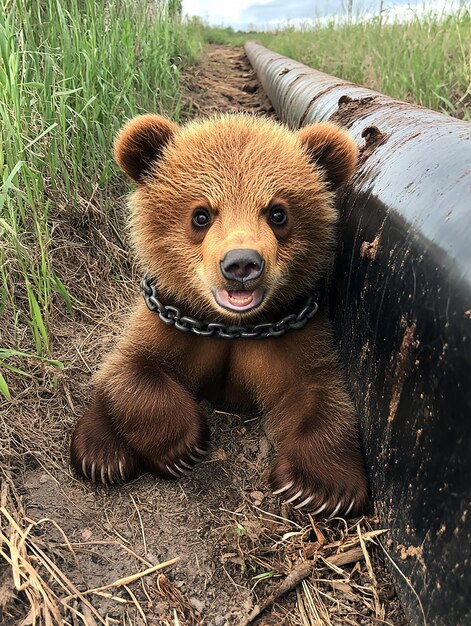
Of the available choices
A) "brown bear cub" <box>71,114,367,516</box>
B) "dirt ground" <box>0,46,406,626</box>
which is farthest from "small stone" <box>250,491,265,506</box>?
"brown bear cub" <box>71,114,367,516</box>

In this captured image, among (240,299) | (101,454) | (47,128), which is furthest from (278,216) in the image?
(47,128)

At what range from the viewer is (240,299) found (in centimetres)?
171

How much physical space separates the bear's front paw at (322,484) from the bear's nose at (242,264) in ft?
1.95

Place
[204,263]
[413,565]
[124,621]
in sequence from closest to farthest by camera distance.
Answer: [413,565], [124,621], [204,263]

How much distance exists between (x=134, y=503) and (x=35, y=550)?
37 centimetres

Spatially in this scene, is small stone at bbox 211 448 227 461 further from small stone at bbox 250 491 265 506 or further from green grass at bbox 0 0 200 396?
green grass at bbox 0 0 200 396

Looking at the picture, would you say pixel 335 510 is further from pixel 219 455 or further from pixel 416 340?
pixel 416 340

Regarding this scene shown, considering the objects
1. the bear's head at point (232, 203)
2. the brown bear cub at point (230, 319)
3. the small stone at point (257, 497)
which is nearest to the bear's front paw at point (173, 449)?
the brown bear cub at point (230, 319)

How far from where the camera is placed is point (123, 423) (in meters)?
1.93

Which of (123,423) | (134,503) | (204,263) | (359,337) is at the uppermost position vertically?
(204,263)

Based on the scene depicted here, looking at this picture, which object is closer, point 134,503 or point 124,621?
point 124,621

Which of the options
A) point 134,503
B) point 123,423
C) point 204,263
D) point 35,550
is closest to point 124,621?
point 35,550

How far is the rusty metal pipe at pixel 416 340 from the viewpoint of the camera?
3.58ft

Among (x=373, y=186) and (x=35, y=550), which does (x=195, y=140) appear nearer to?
(x=373, y=186)
